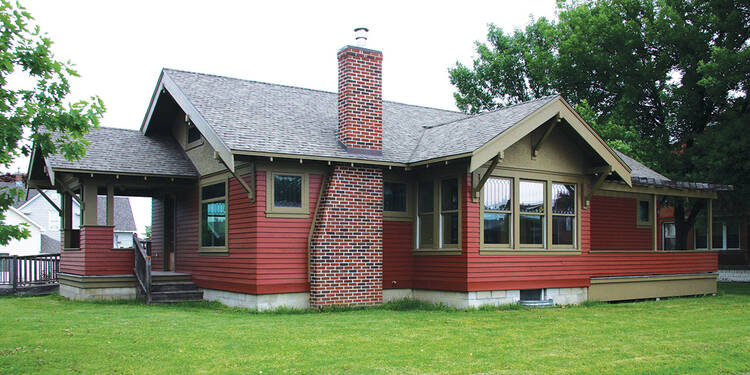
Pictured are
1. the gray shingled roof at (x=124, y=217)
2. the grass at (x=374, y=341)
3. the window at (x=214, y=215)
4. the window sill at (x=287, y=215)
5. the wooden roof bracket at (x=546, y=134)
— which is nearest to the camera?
the grass at (x=374, y=341)

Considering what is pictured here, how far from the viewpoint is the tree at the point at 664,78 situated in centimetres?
2256

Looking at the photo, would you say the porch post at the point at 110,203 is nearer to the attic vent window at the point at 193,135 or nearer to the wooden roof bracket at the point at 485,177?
the attic vent window at the point at 193,135

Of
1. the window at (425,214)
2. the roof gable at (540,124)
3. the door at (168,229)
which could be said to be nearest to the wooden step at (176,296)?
the door at (168,229)


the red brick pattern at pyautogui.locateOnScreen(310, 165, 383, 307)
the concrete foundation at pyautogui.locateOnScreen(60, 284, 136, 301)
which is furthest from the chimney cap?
the concrete foundation at pyautogui.locateOnScreen(60, 284, 136, 301)

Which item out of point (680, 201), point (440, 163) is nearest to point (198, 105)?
point (440, 163)

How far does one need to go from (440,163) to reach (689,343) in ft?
20.9

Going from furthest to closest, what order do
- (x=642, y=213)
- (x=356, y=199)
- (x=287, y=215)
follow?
(x=642, y=213) < (x=356, y=199) < (x=287, y=215)

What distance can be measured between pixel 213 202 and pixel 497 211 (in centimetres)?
647

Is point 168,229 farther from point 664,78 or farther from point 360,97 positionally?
point 664,78

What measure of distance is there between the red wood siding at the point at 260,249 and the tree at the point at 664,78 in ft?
46.2

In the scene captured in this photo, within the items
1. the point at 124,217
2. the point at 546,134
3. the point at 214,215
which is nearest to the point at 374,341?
the point at 546,134

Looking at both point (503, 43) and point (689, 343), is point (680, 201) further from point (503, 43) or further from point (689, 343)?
point (689, 343)

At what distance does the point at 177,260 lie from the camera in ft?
57.6

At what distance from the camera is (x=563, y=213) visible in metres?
15.6
